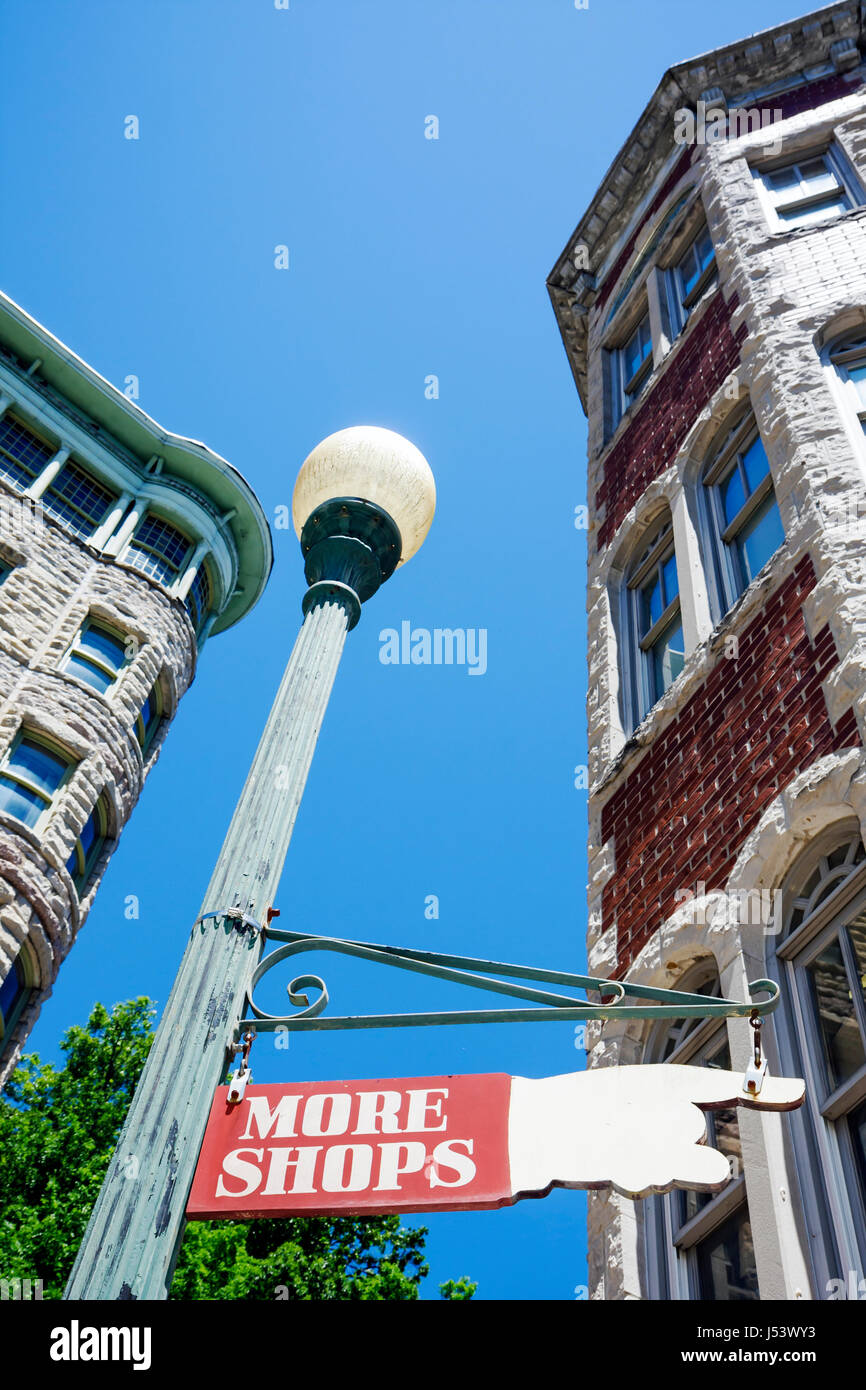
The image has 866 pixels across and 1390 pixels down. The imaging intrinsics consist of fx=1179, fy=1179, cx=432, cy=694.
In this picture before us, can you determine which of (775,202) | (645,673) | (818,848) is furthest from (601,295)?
(818,848)

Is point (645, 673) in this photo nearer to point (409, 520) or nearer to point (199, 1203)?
point (409, 520)

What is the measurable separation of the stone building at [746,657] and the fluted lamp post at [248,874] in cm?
228

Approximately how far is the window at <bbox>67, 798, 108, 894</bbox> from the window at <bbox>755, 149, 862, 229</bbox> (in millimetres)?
11687

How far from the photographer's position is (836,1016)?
196 inches

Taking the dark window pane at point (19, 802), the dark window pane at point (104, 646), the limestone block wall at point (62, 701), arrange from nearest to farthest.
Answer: the limestone block wall at point (62, 701), the dark window pane at point (19, 802), the dark window pane at point (104, 646)

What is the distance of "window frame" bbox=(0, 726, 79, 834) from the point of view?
15.6 meters

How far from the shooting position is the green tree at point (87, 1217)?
16.3 meters

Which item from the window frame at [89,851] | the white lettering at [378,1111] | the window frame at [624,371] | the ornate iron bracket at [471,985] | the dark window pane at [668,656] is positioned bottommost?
the white lettering at [378,1111]

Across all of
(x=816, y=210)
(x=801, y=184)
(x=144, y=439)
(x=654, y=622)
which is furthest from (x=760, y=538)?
(x=144, y=439)

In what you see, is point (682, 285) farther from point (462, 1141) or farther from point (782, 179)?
point (462, 1141)

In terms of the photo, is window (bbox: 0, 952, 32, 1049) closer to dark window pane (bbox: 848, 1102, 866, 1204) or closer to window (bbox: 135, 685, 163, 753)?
window (bbox: 135, 685, 163, 753)

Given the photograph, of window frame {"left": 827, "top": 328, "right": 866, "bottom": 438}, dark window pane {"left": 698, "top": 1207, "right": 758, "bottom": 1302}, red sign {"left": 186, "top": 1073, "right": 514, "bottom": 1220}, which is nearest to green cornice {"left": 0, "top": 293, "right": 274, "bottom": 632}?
window frame {"left": 827, "top": 328, "right": 866, "bottom": 438}

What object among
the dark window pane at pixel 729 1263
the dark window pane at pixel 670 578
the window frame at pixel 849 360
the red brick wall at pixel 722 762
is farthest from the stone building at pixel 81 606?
the window frame at pixel 849 360

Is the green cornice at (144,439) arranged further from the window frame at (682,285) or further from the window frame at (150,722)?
the window frame at (682,285)
